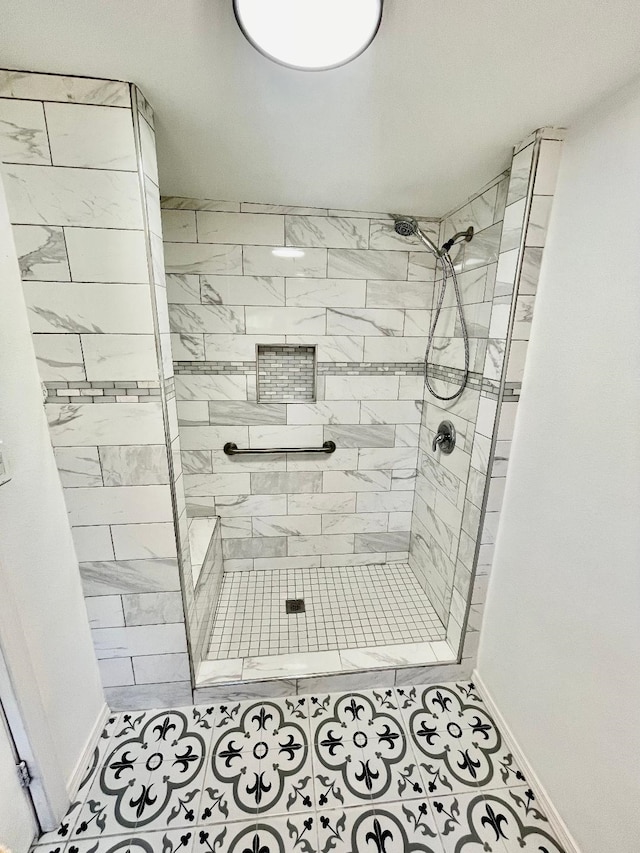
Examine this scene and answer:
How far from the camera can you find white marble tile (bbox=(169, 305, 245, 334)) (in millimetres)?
1809

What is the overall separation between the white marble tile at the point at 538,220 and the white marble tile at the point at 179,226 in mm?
1488

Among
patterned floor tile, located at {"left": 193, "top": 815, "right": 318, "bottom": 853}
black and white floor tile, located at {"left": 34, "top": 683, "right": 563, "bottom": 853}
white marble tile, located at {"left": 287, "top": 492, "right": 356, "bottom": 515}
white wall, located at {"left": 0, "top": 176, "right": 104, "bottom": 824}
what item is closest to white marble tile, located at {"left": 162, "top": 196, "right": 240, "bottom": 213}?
white wall, located at {"left": 0, "top": 176, "right": 104, "bottom": 824}

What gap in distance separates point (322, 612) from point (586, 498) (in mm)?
1459

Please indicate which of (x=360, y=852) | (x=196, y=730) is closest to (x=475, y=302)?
(x=360, y=852)

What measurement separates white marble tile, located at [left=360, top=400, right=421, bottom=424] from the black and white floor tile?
4.49ft

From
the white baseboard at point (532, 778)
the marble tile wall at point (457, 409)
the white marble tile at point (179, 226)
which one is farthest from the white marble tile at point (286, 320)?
the white baseboard at point (532, 778)

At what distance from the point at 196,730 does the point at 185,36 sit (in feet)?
7.20

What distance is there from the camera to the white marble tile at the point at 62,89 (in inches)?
35.4

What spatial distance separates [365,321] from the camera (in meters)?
1.94

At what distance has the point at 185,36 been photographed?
77cm

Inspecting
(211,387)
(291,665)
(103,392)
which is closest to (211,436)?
(211,387)

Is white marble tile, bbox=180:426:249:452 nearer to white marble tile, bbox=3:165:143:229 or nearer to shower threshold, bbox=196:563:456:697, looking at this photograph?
shower threshold, bbox=196:563:456:697

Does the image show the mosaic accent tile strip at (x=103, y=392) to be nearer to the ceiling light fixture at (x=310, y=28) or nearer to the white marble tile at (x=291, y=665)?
the ceiling light fixture at (x=310, y=28)

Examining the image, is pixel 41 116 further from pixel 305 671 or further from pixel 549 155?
pixel 305 671
